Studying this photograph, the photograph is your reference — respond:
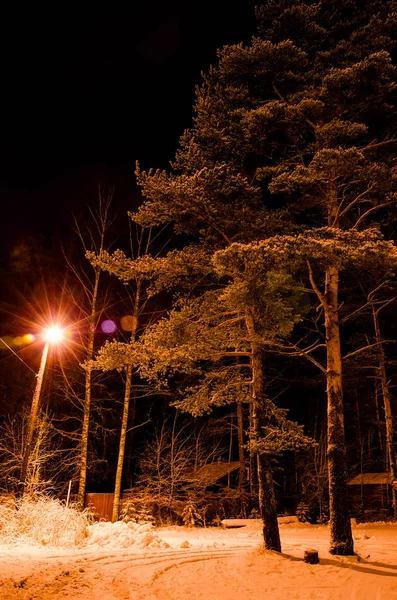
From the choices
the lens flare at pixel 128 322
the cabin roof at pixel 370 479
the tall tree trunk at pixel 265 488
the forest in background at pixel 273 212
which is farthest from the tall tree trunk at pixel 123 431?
the cabin roof at pixel 370 479

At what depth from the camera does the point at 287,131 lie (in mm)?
12164

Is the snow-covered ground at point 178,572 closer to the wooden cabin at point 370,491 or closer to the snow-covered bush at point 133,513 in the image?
the snow-covered bush at point 133,513

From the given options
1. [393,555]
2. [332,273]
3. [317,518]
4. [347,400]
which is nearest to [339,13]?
[332,273]

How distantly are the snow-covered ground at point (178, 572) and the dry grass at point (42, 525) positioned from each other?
1.18ft

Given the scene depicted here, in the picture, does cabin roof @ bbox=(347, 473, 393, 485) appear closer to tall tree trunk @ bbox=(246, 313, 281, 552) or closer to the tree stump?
tall tree trunk @ bbox=(246, 313, 281, 552)

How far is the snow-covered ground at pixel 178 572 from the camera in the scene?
6.42 meters

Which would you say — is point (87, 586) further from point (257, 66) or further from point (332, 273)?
point (257, 66)

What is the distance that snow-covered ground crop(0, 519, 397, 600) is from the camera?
642cm

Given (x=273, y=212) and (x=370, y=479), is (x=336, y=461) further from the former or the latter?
(x=370, y=479)

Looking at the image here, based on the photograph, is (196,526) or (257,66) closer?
(257,66)

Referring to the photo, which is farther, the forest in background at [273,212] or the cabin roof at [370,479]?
the cabin roof at [370,479]

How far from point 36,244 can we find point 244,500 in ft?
55.2

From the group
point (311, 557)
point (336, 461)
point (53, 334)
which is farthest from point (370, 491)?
point (53, 334)

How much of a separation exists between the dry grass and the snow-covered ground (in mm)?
359
